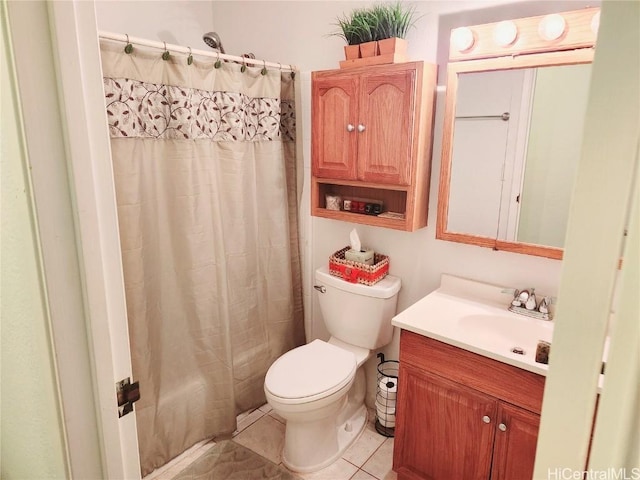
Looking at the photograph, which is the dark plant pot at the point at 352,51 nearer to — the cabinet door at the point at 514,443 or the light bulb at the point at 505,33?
the light bulb at the point at 505,33

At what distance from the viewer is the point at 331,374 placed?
1.97m

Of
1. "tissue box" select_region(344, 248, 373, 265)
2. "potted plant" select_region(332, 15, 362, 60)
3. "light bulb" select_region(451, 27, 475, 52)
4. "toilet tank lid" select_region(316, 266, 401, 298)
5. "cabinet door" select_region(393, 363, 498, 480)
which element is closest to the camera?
"cabinet door" select_region(393, 363, 498, 480)

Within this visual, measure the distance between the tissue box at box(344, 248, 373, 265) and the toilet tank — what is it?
121 millimetres

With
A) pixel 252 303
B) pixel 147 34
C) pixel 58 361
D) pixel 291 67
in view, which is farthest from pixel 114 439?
pixel 147 34

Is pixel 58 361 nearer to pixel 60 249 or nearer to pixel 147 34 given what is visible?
pixel 60 249

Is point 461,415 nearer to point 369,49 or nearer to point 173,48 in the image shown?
point 369,49

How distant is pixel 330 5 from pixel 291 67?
0.36 metres

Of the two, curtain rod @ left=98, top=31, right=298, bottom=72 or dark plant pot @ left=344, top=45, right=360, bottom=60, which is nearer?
curtain rod @ left=98, top=31, right=298, bottom=72

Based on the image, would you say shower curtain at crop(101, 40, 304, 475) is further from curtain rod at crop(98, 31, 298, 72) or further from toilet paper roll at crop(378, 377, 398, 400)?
toilet paper roll at crop(378, 377, 398, 400)

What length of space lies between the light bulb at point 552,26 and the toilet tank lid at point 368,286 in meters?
1.21

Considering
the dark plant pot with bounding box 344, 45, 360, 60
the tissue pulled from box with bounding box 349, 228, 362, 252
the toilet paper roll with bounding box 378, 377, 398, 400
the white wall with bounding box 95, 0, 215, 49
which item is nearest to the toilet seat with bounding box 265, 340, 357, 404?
the toilet paper roll with bounding box 378, 377, 398, 400

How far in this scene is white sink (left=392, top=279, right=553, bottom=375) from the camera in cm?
155

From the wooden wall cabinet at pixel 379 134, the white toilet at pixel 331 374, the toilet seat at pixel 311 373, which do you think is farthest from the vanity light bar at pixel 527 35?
the toilet seat at pixel 311 373

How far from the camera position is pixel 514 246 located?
5.79ft
